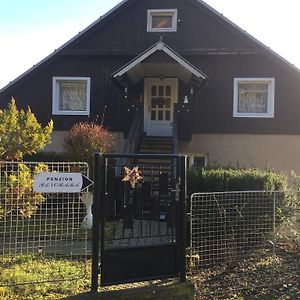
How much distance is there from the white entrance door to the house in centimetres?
4

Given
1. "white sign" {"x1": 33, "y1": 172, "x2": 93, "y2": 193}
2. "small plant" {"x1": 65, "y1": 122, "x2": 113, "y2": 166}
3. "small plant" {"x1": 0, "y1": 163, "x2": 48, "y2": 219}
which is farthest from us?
"small plant" {"x1": 65, "y1": 122, "x2": 113, "y2": 166}

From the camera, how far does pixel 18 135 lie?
33.7 feet

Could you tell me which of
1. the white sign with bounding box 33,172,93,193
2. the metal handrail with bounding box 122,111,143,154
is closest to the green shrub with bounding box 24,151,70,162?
the metal handrail with bounding box 122,111,143,154

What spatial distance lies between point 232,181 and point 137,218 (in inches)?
140

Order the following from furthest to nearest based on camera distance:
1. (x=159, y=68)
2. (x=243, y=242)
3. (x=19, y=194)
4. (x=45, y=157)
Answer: (x=159, y=68), (x=45, y=157), (x=243, y=242), (x=19, y=194)

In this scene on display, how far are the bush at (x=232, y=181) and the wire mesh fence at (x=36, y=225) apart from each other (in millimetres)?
3513

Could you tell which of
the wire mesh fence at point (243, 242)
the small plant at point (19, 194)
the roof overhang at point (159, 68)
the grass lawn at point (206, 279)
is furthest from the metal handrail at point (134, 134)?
the small plant at point (19, 194)

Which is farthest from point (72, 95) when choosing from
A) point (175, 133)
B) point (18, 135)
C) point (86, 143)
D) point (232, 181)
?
point (232, 181)

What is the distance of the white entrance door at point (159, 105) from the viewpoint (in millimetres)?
17547

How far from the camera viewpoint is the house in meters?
17.2

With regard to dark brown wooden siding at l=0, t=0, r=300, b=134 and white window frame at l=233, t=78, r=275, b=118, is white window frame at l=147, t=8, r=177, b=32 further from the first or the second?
white window frame at l=233, t=78, r=275, b=118

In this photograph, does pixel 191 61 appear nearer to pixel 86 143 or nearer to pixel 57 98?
pixel 57 98

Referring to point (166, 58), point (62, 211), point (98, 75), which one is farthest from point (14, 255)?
point (98, 75)

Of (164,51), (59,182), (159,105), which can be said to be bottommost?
(59,182)
